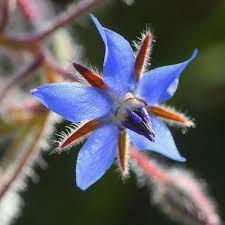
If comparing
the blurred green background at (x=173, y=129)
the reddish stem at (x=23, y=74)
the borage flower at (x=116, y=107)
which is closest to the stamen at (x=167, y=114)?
the borage flower at (x=116, y=107)

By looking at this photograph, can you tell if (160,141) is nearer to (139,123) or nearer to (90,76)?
(139,123)

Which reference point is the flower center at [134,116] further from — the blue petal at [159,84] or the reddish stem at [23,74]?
the reddish stem at [23,74]

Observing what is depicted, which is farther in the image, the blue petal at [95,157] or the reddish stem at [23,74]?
the reddish stem at [23,74]

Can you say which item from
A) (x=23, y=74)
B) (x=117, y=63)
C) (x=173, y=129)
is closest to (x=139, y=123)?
(x=117, y=63)

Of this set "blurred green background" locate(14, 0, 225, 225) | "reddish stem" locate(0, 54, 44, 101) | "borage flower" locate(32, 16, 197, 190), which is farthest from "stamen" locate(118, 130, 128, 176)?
"blurred green background" locate(14, 0, 225, 225)

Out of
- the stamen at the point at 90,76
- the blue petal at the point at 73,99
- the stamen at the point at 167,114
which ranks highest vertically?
the stamen at the point at 167,114

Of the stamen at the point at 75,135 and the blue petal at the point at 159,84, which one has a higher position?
the blue petal at the point at 159,84
